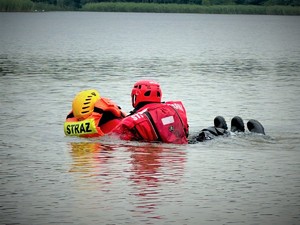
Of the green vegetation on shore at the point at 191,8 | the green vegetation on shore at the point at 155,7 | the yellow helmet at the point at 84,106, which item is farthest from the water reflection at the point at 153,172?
the green vegetation on shore at the point at 191,8

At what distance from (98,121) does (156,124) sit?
1.36 m

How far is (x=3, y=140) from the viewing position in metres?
16.8

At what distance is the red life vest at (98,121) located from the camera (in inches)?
623

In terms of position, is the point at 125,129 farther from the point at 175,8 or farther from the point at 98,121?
the point at 175,8

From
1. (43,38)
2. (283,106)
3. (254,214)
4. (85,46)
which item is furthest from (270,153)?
(43,38)

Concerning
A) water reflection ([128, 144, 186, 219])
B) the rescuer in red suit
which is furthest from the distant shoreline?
water reflection ([128, 144, 186, 219])

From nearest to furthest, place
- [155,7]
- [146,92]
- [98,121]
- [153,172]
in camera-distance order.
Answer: [153,172], [146,92], [98,121], [155,7]

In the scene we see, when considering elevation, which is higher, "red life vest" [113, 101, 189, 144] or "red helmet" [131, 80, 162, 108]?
"red helmet" [131, 80, 162, 108]

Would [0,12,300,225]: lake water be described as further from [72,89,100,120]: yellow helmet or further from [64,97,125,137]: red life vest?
[72,89,100,120]: yellow helmet

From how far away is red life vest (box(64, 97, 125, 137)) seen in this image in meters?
15.8

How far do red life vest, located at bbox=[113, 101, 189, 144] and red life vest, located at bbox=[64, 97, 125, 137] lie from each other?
476mm

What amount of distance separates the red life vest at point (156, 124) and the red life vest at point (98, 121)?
48 centimetres

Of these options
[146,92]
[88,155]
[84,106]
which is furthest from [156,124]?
[84,106]

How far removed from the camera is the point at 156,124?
1499 cm
